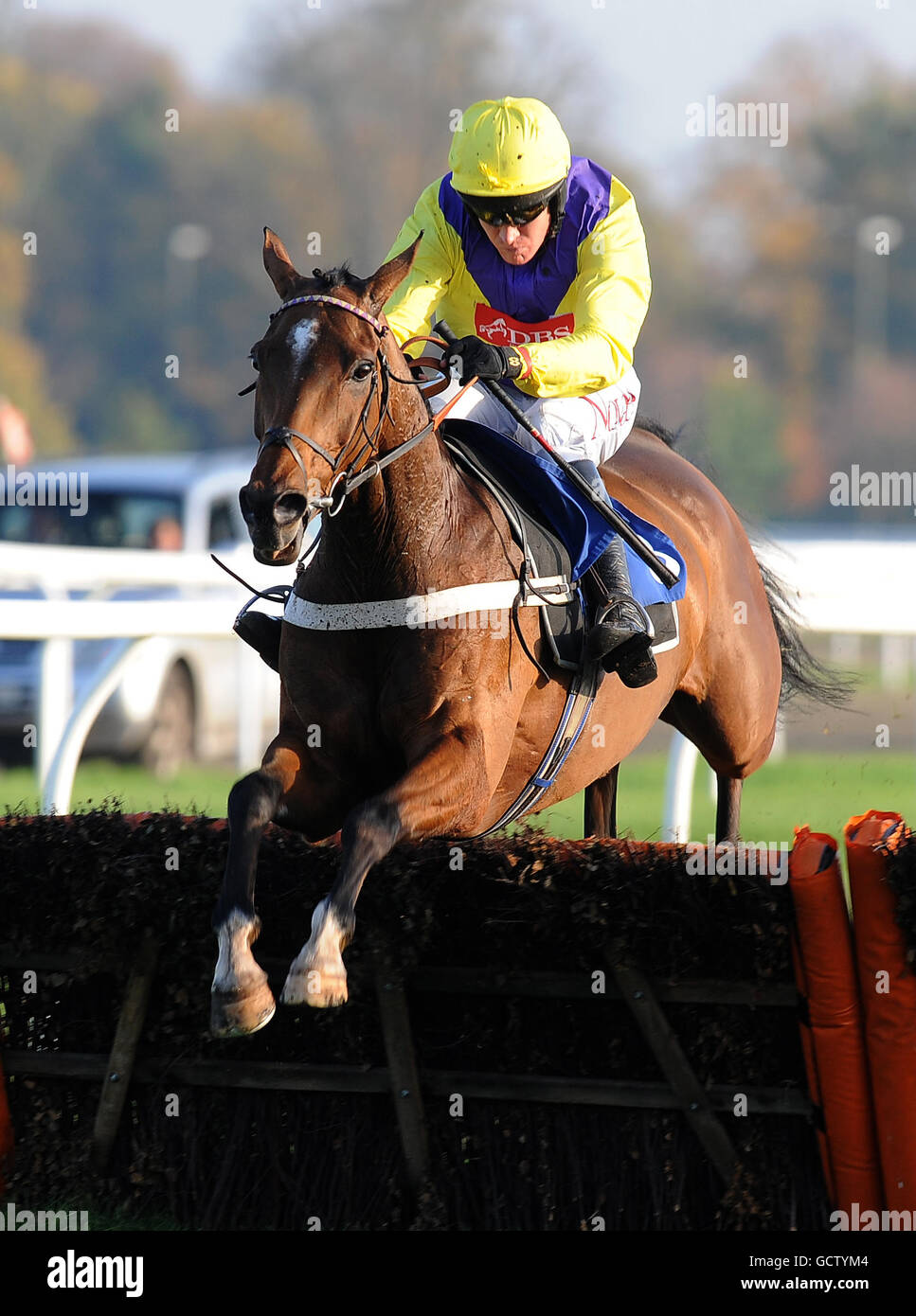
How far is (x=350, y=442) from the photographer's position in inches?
153

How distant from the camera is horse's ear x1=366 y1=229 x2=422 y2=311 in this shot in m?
4.00

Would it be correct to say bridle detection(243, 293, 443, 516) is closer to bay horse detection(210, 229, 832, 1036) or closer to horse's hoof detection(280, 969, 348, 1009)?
bay horse detection(210, 229, 832, 1036)

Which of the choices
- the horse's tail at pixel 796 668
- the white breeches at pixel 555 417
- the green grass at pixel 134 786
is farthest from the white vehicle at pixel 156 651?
the white breeches at pixel 555 417

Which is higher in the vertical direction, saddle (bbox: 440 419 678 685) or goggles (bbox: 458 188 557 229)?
goggles (bbox: 458 188 557 229)

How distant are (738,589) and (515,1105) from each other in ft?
8.57

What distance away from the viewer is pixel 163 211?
51438 mm

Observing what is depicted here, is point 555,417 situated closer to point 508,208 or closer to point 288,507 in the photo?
point 508,208

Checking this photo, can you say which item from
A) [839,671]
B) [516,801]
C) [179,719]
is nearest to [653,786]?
[179,719]

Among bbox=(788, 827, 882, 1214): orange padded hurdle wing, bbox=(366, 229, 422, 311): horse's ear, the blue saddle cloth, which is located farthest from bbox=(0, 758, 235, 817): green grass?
bbox=(788, 827, 882, 1214): orange padded hurdle wing

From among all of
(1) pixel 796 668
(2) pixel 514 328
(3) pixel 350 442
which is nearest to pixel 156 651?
(1) pixel 796 668

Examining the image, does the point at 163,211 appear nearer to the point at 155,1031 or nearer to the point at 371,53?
the point at 371,53

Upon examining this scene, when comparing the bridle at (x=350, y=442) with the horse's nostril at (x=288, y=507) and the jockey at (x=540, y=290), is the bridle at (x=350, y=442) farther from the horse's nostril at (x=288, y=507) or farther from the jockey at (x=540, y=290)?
the jockey at (x=540, y=290)

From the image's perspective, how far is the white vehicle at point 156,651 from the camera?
39.8 ft

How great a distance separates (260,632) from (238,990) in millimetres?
1375
